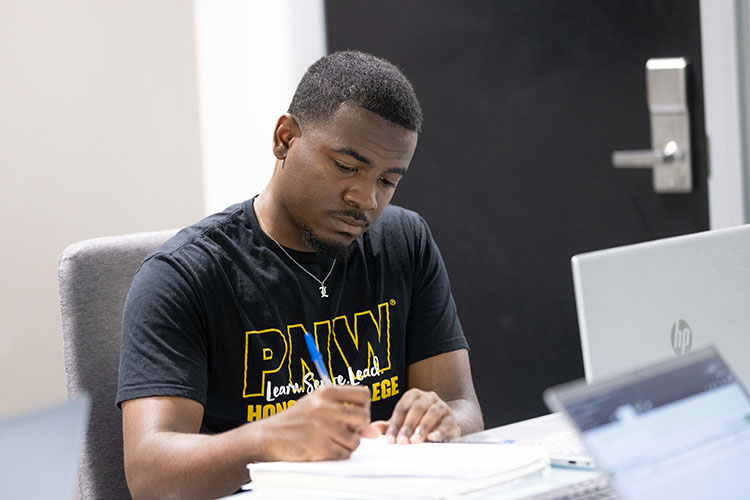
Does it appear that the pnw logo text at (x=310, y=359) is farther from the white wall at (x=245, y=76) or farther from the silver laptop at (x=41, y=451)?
the white wall at (x=245, y=76)

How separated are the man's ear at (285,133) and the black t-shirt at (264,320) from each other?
113mm

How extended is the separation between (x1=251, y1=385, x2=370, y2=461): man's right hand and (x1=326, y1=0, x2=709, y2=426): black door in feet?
4.66

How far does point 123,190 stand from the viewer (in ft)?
9.36

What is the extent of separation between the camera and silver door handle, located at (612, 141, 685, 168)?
2387mm

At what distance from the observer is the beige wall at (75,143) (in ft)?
8.77

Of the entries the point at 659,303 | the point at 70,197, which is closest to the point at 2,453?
the point at 659,303

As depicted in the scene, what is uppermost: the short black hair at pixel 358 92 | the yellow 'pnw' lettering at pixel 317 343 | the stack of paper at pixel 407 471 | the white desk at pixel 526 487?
the short black hair at pixel 358 92

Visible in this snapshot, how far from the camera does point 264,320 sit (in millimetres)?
1568

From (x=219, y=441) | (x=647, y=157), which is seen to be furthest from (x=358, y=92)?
(x=647, y=157)

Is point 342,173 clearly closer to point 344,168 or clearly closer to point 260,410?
point 344,168

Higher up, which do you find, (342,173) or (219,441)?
(342,173)

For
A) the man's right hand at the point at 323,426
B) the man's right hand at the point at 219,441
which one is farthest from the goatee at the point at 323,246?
the man's right hand at the point at 323,426

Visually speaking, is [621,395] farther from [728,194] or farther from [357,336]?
[728,194]

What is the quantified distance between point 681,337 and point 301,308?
2.07ft
